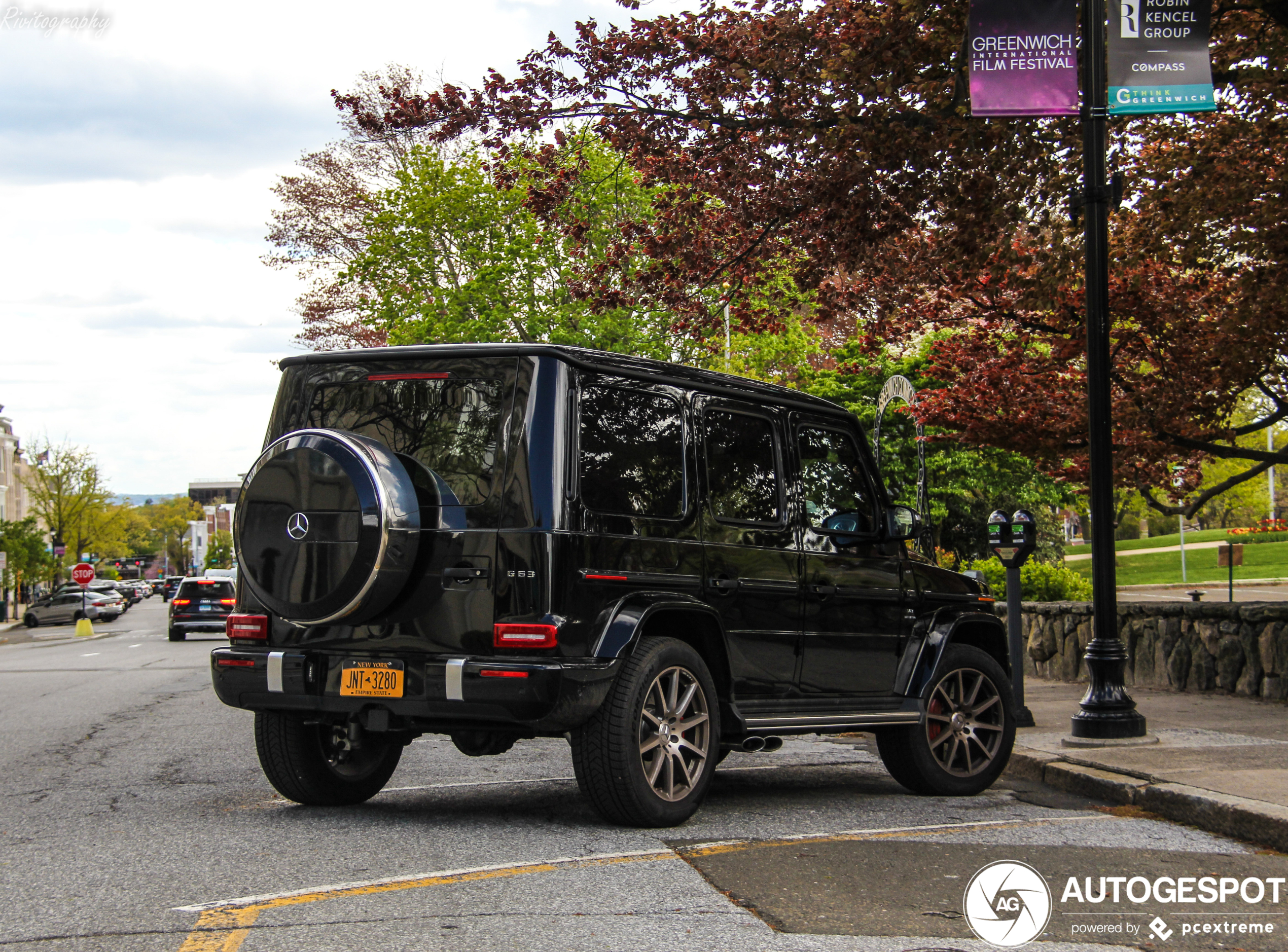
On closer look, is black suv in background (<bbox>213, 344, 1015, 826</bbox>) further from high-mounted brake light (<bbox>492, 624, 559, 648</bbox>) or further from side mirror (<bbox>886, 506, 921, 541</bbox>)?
side mirror (<bbox>886, 506, 921, 541</bbox>)

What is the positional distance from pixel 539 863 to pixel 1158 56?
6.99 meters

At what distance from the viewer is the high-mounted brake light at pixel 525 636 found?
5.72 m

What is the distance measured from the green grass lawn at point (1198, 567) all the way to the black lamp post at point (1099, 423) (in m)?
24.3

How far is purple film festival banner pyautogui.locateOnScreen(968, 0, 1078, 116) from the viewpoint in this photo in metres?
9.09

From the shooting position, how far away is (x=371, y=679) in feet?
19.7

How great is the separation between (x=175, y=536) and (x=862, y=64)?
192m

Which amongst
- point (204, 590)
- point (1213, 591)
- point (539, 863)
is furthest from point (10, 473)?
point (539, 863)

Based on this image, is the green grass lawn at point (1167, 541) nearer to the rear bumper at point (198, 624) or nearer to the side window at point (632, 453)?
the rear bumper at point (198, 624)

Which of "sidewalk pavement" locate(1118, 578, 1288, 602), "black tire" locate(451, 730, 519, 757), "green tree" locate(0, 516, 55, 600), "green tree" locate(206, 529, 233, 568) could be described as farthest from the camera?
"green tree" locate(206, 529, 233, 568)

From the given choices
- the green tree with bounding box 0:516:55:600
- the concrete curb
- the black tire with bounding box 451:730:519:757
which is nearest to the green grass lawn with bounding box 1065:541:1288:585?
the concrete curb

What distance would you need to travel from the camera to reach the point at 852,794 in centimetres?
760

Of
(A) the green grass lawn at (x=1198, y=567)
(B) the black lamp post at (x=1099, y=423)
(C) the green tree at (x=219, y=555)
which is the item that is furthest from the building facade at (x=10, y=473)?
(B) the black lamp post at (x=1099, y=423)

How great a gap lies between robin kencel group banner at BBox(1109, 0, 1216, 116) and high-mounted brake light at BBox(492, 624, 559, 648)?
5.81 meters

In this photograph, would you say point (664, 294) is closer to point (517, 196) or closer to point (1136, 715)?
point (1136, 715)
